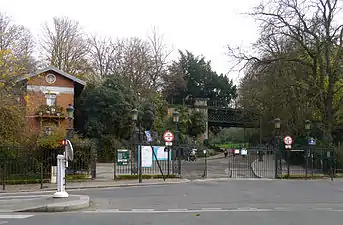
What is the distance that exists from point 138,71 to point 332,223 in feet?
139

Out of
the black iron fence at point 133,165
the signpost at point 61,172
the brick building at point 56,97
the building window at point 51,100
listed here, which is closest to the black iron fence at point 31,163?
the black iron fence at point 133,165

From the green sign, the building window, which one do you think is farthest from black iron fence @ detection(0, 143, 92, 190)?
the building window

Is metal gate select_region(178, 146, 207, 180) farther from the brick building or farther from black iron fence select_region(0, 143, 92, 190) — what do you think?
the brick building

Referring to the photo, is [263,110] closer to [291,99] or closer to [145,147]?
[291,99]

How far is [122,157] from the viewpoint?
80.0 ft

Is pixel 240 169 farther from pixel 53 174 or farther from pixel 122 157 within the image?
pixel 53 174

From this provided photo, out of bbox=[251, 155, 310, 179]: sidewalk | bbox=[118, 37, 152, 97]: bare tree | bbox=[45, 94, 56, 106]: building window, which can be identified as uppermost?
bbox=[118, 37, 152, 97]: bare tree

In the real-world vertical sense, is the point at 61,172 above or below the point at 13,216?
above

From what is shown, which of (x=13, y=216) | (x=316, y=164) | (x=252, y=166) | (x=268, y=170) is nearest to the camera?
(x=13, y=216)

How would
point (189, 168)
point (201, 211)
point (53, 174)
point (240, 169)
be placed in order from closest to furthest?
point (201, 211), point (53, 174), point (189, 168), point (240, 169)

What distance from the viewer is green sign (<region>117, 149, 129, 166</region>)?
24.3 meters

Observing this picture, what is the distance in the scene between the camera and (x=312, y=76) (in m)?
34.5

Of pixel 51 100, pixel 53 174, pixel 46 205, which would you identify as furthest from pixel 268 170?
pixel 46 205

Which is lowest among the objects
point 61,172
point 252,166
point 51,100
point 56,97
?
point 252,166
